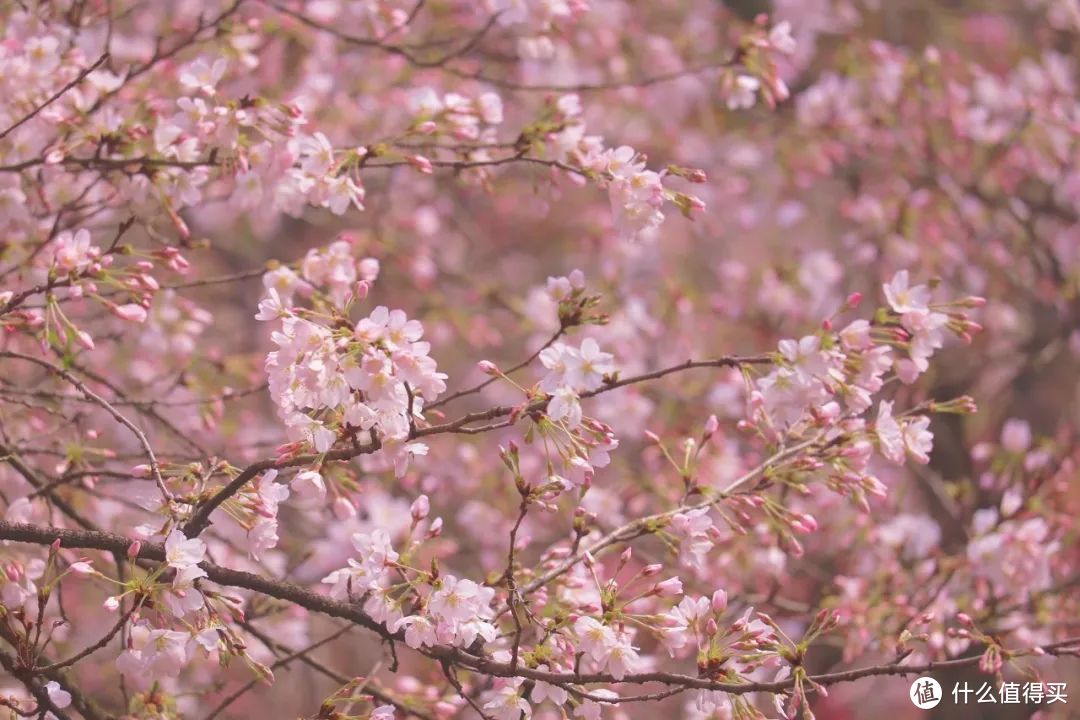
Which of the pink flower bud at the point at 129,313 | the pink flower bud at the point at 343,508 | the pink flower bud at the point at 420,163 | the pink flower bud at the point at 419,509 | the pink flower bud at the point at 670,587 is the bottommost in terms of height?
the pink flower bud at the point at 343,508

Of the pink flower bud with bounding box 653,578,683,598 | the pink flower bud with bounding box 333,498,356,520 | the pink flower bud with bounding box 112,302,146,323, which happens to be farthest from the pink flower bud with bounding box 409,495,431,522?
the pink flower bud with bounding box 112,302,146,323

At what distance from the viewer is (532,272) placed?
8289mm

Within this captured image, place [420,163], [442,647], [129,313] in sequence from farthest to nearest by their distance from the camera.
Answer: [420,163]
[129,313]
[442,647]

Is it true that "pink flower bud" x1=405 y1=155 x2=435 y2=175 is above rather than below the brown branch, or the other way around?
above

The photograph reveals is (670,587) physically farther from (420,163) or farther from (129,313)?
(129,313)

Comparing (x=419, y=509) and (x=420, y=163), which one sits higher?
(x=420, y=163)

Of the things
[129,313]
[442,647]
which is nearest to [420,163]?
[129,313]

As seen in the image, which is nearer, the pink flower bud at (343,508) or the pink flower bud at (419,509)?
the pink flower bud at (419,509)

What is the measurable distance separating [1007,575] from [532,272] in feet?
18.0

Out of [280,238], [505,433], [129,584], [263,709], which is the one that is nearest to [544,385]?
[129,584]

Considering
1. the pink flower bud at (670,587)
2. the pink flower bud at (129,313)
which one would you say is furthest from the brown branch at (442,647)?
the pink flower bud at (129,313)

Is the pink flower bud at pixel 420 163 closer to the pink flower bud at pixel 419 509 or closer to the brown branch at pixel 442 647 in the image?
the pink flower bud at pixel 419 509

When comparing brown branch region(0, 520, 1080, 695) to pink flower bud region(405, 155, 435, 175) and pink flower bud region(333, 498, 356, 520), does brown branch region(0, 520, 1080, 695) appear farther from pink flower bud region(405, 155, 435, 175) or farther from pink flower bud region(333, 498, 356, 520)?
pink flower bud region(405, 155, 435, 175)

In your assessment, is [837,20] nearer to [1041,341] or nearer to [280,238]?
[1041,341]
